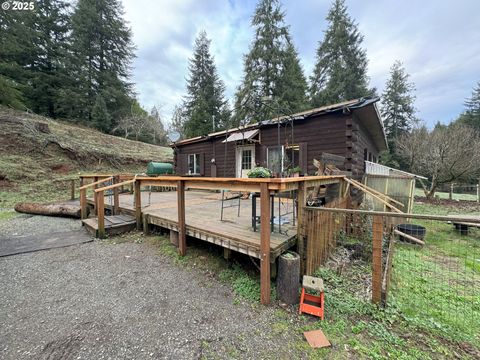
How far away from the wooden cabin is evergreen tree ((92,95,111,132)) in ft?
37.4

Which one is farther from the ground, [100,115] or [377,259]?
[100,115]

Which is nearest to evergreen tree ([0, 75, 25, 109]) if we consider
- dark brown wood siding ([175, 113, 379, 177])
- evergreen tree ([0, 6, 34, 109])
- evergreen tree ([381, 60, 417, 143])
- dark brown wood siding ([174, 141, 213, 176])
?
evergreen tree ([0, 6, 34, 109])

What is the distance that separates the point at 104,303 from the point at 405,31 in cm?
1567

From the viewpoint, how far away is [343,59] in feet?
58.7

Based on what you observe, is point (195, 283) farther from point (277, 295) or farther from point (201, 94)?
point (201, 94)

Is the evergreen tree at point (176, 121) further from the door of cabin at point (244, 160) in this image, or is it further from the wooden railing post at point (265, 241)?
the wooden railing post at point (265, 241)

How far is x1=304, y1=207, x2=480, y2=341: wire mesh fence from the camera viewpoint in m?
2.14

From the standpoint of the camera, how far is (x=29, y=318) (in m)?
2.02

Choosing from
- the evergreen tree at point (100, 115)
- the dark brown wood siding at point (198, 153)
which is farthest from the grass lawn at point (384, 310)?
the evergreen tree at point (100, 115)

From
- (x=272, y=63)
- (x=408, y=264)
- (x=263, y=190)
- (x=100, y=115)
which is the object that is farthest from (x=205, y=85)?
(x=408, y=264)

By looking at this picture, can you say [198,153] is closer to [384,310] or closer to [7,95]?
[384,310]

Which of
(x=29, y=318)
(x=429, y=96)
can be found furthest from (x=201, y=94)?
(x=429, y=96)

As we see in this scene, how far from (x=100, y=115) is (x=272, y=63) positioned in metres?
14.5

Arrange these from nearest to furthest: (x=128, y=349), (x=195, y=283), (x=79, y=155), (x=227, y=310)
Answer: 1. (x=128, y=349)
2. (x=227, y=310)
3. (x=195, y=283)
4. (x=79, y=155)
